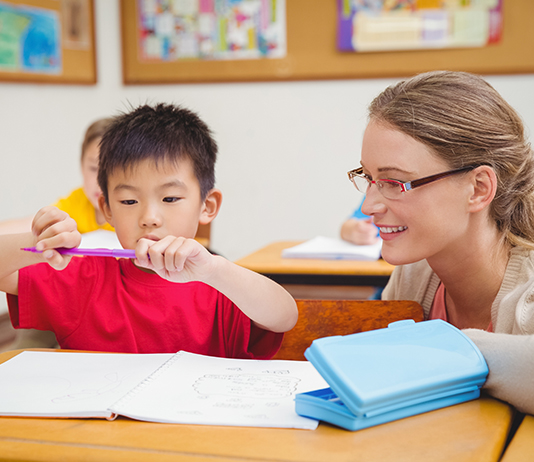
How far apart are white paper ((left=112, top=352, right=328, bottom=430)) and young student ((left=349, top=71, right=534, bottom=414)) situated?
13.3 inches

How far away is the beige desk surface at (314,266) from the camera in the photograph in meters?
1.72

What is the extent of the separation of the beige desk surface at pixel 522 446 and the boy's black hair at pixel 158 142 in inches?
30.5

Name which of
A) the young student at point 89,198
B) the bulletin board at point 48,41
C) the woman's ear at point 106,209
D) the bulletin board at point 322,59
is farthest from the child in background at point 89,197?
the bulletin board at point 322,59

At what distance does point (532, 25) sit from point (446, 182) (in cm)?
237

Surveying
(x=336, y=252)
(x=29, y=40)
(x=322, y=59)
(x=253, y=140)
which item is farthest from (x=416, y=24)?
(x=29, y=40)

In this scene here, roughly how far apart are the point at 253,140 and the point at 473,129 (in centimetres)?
247

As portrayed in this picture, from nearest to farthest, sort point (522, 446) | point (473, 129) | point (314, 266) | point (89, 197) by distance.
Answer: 1. point (522, 446)
2. point (473, 129)
3. point (314, 266)
4. point (89, 197)

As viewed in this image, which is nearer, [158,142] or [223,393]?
[223,393]

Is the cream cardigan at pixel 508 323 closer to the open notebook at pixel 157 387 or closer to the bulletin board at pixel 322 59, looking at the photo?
the open notebook at pixel 157 387

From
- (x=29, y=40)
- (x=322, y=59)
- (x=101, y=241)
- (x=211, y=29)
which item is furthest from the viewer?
(x=211, y=29)

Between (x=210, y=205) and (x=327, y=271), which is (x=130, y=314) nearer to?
(x=210, y=205)

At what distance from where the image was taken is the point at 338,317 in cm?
104

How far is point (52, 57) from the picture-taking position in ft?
10.1

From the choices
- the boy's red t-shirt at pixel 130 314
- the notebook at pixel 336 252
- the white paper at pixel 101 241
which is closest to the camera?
the boy's red t-shirt at pixel 130 314
